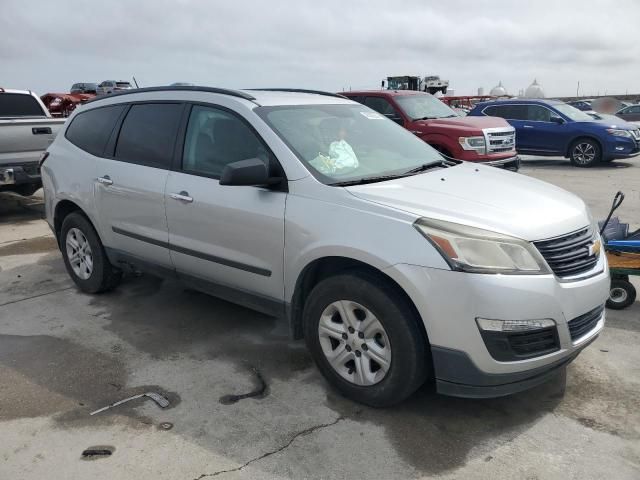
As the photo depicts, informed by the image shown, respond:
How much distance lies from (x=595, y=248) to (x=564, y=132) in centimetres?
1172

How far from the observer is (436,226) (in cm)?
278

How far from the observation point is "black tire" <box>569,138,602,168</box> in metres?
13.5

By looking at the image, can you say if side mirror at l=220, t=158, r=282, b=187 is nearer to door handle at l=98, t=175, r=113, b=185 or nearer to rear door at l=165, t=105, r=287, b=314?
rear door at l=165, t=105, r=287, b=314

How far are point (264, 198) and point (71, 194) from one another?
237 cm

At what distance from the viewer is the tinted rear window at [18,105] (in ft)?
28.9

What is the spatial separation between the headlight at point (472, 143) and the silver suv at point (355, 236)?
18.9ft

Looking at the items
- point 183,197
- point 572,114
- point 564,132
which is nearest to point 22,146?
point 183,197

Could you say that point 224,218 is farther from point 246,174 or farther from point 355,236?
point 355,236

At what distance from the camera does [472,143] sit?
9836 millimetres

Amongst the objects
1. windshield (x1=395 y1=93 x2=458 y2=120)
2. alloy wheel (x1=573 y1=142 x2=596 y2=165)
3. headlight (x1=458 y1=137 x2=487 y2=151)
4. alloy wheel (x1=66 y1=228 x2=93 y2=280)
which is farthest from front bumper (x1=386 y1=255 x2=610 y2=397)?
alloy wheel (x1=573 y1=142 x2=596 y2=165)

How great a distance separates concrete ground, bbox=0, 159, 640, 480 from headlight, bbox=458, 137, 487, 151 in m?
5.78

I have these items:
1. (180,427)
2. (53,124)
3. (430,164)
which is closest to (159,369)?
(180,427)

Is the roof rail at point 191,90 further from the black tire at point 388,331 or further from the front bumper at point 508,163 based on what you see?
the front bumper at point 508,163

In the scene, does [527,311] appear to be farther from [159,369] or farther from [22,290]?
[22,290]
